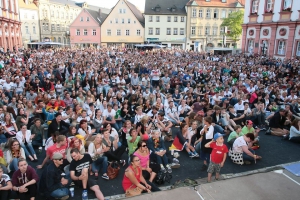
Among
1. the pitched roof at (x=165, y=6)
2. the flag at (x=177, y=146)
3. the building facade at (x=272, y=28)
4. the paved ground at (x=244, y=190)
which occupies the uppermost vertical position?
the pitched roof at (x=165, y=6)

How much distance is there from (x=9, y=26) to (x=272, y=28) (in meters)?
33.4

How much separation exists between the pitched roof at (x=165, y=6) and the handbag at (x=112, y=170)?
48.5 meters

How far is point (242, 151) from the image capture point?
23.5 feet

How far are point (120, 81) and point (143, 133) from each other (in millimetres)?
7983

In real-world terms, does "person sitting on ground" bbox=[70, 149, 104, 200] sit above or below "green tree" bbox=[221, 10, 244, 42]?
below

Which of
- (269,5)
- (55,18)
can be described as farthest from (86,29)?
(269,5)

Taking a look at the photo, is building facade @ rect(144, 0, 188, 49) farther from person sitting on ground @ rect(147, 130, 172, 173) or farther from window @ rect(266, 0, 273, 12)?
person sitting on ground @ rect(147, 130, 172, 173)

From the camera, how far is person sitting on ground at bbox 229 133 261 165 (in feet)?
22.9

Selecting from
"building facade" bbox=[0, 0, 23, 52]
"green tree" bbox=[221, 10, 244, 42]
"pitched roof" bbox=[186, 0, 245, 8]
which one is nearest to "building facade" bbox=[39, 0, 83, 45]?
"building facade" bbox=[0, 0, 23, 52]

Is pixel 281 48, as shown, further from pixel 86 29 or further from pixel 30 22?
pixel 30 22

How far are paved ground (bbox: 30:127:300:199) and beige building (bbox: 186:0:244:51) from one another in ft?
145

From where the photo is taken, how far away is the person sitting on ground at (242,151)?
6966 millimetres

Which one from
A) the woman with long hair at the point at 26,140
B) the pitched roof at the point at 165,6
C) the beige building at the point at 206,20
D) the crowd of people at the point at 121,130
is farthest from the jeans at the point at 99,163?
the pitched roof at the point at 165,6

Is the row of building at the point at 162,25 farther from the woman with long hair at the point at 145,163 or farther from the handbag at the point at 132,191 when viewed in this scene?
the handbag at the point at 132,191
